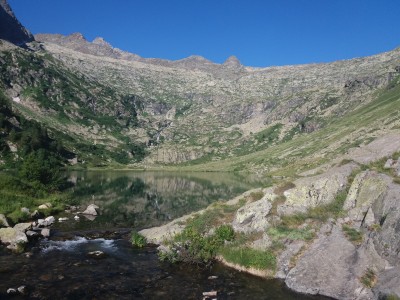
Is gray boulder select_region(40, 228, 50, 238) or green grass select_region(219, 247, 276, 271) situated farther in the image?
gray boulder select_region(40, 228, 50, 238)

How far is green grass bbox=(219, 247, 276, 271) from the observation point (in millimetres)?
39062

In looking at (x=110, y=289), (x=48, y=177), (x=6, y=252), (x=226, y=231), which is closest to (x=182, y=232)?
(x=226, y=231)

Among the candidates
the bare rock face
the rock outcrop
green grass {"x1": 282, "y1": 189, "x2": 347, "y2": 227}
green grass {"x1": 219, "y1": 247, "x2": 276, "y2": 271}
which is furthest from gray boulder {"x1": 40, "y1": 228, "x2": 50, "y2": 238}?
the rock outcrop

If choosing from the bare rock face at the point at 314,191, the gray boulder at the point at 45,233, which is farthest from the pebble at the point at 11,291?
the bare rock face at the point at 314,191

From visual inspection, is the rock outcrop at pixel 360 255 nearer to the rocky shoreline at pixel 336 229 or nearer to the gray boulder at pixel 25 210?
the rocky shoreline at pixel 336 229

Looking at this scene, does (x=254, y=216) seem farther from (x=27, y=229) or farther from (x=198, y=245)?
(x=27, y=229)

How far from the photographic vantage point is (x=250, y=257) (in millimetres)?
40469

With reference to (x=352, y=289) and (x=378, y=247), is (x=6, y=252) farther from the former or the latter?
(x=378, y=247)

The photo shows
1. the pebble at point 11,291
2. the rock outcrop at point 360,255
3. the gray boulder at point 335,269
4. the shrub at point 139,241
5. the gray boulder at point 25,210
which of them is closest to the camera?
the pebble at point 11,291

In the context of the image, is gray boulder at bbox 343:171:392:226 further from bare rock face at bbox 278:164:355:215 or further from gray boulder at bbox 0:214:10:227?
gray boulder at bbox 0:214:10:227

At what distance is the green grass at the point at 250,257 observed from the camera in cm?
3906

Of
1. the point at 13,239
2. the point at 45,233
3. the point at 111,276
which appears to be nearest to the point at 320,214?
the point at 111,276

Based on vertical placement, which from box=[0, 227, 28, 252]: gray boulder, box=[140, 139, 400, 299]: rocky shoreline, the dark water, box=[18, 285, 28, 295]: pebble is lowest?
the dark water

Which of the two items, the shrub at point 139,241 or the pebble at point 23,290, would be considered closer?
the pebble at point 23,290
